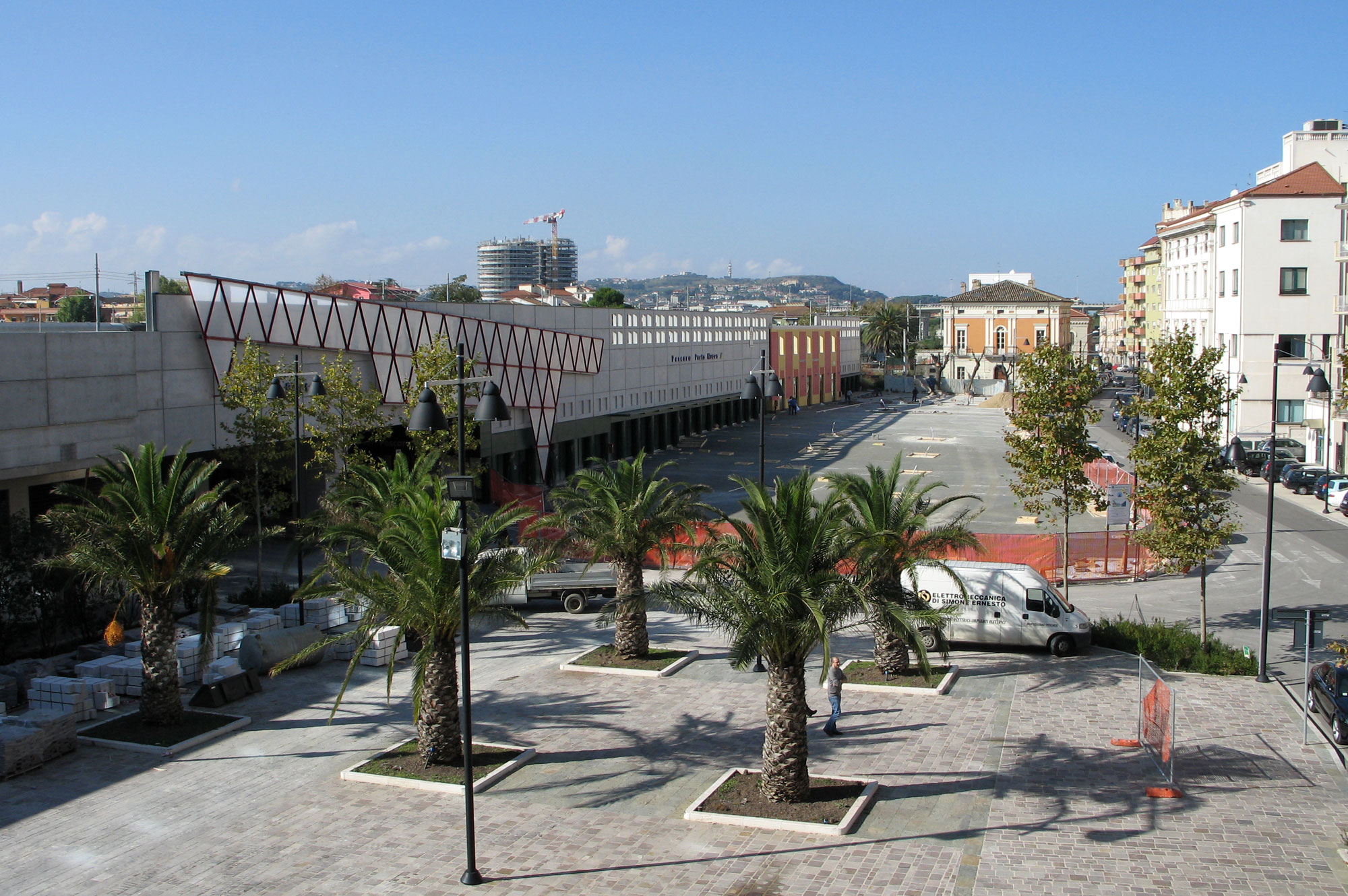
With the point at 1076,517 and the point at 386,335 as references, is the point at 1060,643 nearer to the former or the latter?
the point at 1076,517

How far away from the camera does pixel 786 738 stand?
48.6 feet

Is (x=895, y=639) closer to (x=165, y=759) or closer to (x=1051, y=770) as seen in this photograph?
(x=1051, y=770)

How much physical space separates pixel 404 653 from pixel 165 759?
20.6ft

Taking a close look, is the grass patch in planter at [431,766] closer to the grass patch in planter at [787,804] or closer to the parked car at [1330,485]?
the grass patch in planter at [787,804]

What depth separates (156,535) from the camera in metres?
18.4

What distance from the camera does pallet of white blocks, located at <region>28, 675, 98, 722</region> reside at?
754 inches

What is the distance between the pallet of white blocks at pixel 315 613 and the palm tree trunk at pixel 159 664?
19.4 ft

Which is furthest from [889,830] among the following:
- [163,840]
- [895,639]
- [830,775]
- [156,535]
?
[156,535]

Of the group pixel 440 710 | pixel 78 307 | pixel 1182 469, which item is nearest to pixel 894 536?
pixel 440 710

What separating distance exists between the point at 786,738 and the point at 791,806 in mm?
917

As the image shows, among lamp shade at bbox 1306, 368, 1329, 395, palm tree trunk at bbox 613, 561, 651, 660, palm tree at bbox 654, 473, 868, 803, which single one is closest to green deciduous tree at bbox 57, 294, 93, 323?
palm tree trunk at bbox 613, 561, 651, 660

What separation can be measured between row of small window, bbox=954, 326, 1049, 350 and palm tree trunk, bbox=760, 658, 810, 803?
4484 inches

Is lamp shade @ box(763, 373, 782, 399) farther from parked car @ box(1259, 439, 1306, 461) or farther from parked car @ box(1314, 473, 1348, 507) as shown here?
parked car @ box(1259, 439, 1306, 461)

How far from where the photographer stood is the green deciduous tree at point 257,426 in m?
29.5
